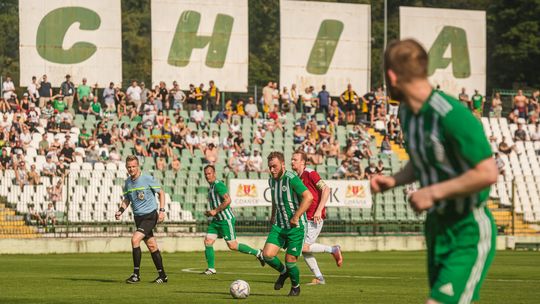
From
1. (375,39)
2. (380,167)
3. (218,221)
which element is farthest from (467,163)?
(375,39)

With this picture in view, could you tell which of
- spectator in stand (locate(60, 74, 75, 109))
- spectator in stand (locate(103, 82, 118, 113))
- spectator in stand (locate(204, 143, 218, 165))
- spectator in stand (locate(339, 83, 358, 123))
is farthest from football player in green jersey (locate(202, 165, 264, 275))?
spectator in stand (locate(339, 83, 358, 123))

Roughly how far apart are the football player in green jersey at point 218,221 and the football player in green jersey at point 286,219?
4419 millimetres

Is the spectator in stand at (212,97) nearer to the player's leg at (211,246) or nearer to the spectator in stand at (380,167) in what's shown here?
the spectator in stand at (380,167)

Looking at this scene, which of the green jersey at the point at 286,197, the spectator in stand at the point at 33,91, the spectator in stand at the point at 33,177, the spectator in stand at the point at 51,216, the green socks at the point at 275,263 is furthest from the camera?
the spectator in stand at the point at 33,91

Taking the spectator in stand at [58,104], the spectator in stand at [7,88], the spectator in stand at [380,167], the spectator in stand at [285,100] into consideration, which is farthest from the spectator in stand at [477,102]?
the spectator in stand at [7,88]

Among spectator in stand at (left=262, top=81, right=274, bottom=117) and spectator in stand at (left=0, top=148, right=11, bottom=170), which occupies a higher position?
spectator in stand at (left=262, top=81, right=274, bottom=117)

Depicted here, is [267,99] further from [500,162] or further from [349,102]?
[500,162]

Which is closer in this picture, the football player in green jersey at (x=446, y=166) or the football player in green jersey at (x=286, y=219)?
the football player in green jersey at (x=446, y=166)

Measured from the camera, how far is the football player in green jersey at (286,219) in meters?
15.1

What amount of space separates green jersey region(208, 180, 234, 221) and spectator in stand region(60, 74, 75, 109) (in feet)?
56.0

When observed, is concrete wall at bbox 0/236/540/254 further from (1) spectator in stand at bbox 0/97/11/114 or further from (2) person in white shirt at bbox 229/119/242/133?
(1) spectator in stand at bbox 0/97/11/114

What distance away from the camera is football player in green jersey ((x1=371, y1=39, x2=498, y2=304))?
618cm

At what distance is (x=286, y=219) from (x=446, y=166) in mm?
9123

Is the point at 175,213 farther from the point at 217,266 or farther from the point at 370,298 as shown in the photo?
the point at 370,298
